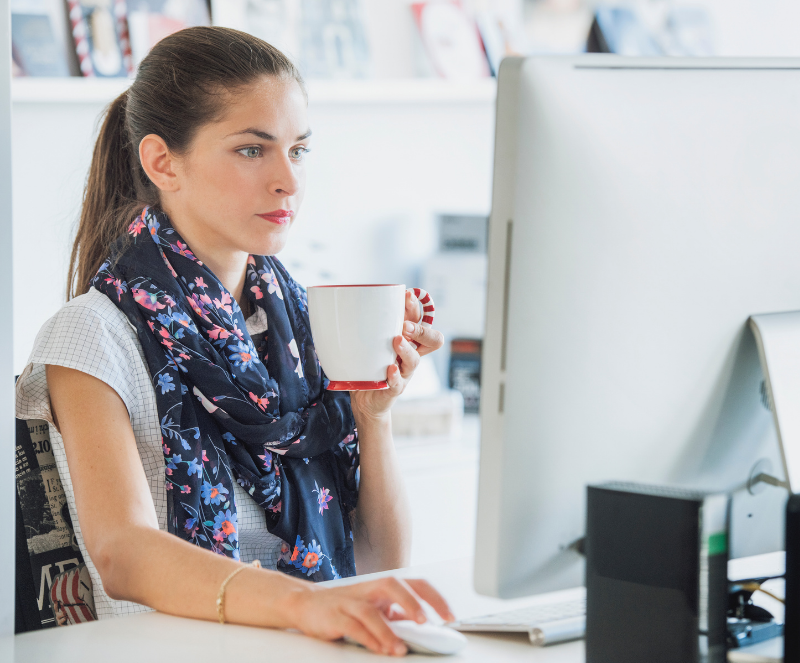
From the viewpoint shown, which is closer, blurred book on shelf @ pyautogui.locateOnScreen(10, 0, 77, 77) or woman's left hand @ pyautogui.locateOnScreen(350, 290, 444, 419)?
woman's left hand @ pyautogui.locateOnScreen(350, 290, 444, 419)

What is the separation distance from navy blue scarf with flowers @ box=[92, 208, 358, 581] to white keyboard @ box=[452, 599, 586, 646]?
1.77 feet

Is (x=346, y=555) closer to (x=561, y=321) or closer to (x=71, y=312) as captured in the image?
(x=71, y=312)

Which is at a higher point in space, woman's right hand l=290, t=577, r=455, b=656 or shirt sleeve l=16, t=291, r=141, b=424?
shirt sleeve l=16, t=291, r=141, b=424

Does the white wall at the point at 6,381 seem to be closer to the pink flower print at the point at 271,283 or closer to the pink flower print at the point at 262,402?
the pink flower print at the point at 262,402

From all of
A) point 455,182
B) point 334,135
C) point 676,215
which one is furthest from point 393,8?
point 676,215

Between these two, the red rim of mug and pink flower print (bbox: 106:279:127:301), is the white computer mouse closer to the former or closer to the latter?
the red rim of mug

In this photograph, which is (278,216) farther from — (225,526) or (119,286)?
(225,526)

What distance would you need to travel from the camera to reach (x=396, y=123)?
2.87 meters

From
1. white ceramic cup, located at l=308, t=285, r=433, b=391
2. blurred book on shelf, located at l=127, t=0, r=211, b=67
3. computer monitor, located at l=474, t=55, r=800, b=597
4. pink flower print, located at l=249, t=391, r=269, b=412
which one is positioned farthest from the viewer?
blurred book on shelf, located at l=127, t=0, r=211, b=67

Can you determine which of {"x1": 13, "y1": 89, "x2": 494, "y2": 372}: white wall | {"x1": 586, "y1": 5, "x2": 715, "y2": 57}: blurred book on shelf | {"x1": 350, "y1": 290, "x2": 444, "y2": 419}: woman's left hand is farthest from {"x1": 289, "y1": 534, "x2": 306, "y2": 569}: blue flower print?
{"x1": 586, "y1": 5, "x2": 715, "y2": 57}: blurred book on shelf

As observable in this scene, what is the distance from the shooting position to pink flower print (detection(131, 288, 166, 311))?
1236 mm

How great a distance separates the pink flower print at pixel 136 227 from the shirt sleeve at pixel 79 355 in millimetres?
185

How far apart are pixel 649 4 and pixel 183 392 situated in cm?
238

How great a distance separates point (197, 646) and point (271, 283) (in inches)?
31.9
